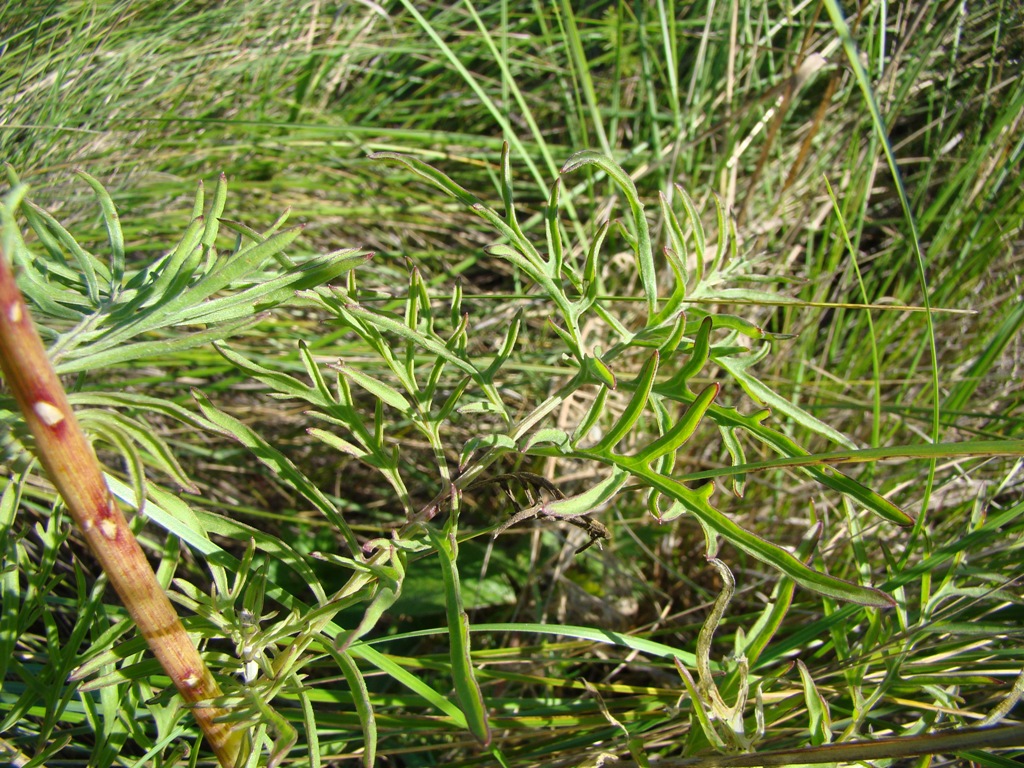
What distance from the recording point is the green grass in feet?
2.81

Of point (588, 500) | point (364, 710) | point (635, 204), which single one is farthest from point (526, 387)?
point (364, 710)

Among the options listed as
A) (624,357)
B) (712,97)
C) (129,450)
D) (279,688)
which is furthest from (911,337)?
(129,450)

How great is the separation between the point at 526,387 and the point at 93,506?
1.18 metres

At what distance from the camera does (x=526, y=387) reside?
5.85 feet

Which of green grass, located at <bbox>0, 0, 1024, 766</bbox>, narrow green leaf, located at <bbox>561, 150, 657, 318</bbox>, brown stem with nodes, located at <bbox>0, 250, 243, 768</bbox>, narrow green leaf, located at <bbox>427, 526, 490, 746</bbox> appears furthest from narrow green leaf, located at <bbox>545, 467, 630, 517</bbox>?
brown stem with nodes, located at <bbox>0, 250, 243, 768</bbox>

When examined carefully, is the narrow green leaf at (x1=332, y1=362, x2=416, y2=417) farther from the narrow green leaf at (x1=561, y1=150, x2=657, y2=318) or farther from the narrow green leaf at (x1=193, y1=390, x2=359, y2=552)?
the narrow green leaf at (x1=561, y1=150, x2=657, y2=318)

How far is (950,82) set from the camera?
191 cm

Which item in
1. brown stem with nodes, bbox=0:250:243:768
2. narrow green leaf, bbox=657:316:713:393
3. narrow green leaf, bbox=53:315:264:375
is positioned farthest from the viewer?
narrow green leaf, bbox=657:316:713:393

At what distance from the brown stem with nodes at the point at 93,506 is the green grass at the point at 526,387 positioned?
0.04 m

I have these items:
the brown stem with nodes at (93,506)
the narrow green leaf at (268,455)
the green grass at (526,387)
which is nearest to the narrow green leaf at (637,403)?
the green grass at (526,387)

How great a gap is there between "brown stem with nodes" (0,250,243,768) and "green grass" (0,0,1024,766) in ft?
0.13

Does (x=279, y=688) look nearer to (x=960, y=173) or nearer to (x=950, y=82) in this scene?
(x=960, y=173)

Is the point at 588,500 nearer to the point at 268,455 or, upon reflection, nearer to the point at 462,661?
the point at 462,661

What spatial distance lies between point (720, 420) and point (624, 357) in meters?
0.88
